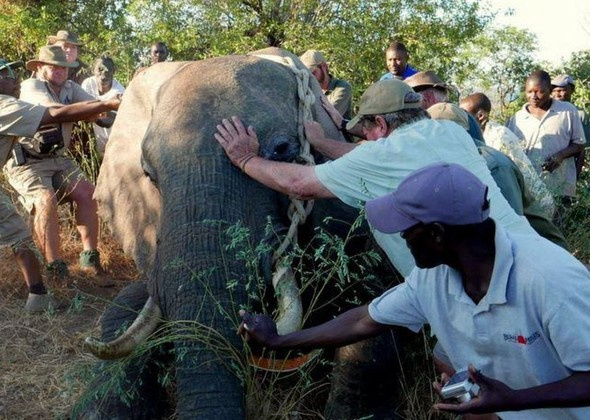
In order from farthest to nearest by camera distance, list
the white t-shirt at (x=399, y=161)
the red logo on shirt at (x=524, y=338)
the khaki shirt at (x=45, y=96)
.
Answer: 1. the khaki shirt at (x=45, y=96)
2. the white t-shirt at (x=399, y=161)
3. the red logo on shirt at (x=524, y=338)

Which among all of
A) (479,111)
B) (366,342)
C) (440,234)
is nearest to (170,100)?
(366,342)

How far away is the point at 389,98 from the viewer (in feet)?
14.9

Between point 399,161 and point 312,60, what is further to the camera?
point 312,60

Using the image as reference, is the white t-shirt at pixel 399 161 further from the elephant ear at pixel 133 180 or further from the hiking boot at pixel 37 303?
the hiking boot at pixel 37 303

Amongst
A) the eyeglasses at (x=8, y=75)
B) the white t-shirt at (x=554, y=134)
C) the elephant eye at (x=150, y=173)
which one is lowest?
the white t-shirt at (x=554, y=134)

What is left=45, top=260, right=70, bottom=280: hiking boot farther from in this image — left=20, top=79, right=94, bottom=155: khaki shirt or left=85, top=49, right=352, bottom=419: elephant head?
left=85, top=49, right=352, bottom=419: elephant head

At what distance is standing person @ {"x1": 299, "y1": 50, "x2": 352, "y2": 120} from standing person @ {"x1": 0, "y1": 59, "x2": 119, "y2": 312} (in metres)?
2.24

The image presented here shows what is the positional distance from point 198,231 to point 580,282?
2.11 metres

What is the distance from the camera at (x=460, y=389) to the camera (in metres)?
2.89

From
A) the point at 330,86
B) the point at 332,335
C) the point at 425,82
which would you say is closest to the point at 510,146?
the point at 425,82

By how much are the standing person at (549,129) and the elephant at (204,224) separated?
381cm

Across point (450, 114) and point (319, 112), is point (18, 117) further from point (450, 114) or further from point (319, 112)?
point (450, 114)

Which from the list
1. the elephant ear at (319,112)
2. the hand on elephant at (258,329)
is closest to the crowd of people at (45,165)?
the elephant ear at (319,112)

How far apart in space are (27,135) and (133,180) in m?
1.61
